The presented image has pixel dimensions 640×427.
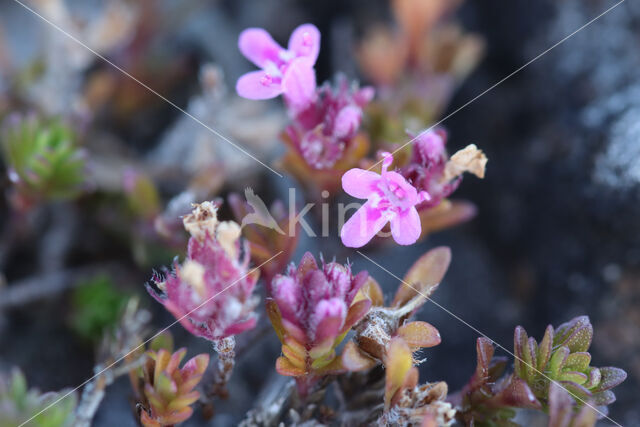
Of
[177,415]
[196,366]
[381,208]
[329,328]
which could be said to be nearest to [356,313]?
[329,328]

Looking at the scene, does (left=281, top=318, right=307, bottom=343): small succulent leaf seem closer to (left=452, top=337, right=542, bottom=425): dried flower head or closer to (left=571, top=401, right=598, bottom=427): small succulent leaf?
(left=452, top=337, right=542, bottom=425): dried flower head

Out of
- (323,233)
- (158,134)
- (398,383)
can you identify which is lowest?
(398,383)

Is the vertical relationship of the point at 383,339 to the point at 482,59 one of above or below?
below

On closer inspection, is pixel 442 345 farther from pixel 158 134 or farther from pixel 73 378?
pixel 158 134

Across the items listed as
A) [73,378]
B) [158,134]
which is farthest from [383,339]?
[158,134]

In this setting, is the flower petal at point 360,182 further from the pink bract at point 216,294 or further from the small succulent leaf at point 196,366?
the small succulent leaf at point 196,366

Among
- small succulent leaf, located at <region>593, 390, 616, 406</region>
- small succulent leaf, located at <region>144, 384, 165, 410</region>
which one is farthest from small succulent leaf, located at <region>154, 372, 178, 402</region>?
small succulent leaf, located at <region>593, 390, 616, 406</region>

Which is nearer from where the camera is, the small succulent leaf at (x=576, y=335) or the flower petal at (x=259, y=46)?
the small succulent leaf at (x=576, y=335)

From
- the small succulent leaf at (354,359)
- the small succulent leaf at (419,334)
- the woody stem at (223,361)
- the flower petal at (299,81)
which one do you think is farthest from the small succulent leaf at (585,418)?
the flower petal at (299,81)
